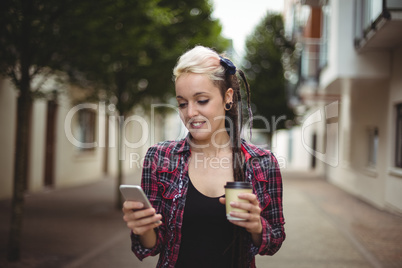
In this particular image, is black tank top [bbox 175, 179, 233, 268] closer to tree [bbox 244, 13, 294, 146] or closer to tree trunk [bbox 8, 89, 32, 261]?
tree trunk [bbox 8, 89, 32, 261]

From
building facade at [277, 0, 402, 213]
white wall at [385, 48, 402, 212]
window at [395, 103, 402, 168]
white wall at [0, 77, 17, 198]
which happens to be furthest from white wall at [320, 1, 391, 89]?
white wall at [0, 77, 17, 198]

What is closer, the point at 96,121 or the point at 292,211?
the point at 292,211

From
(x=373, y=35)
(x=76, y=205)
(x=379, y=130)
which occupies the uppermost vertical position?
(x=373, y=35)

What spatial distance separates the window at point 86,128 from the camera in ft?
54.9

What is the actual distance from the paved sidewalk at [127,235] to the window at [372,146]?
5.64ft

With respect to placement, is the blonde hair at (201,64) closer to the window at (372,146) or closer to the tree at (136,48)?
the tree at (136,48)

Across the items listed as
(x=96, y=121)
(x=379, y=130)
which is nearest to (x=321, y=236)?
(x=379, y=130)

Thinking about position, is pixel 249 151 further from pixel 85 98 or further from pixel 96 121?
pixel 96 121

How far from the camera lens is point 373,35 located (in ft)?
30.1

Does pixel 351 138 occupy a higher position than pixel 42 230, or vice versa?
pixel 351 138

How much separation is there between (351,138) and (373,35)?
6282 millimetres

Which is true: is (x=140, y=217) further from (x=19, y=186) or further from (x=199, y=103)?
(x=19, y=186)

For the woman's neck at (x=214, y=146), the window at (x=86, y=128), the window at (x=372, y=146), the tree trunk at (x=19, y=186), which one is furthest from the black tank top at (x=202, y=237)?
the window at (x=86, y=128)

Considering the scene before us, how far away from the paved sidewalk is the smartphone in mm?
4162
